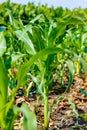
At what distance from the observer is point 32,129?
106 cm

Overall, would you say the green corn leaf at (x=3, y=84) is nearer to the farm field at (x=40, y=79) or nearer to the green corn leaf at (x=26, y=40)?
the farm field at (x=40, y=79)

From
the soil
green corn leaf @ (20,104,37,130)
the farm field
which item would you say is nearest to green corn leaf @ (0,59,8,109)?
the farm field

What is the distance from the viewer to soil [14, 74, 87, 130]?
1.95 m

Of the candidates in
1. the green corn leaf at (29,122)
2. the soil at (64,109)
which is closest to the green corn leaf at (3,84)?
the green corn leaf at (29,122)

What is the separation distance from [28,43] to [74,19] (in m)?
0.29

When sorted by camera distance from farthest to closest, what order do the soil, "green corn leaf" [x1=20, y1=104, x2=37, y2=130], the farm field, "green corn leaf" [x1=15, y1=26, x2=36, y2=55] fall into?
1. the soil
2. "green corn leaf" [x1=15, y1=26, x2=36, y2=55]
3. the farm field
4. "green corn leaf" [x1=20, y1=104, x2=37, y2=130]

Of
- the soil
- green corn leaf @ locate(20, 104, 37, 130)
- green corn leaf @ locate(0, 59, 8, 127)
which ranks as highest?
green corn leaf @ locate(0, 59, 8, 127)

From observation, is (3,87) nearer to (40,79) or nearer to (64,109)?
(40,79)

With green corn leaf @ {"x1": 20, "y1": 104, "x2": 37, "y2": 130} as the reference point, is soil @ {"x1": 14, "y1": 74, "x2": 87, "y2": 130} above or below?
below

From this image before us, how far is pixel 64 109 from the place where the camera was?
2.29 metres

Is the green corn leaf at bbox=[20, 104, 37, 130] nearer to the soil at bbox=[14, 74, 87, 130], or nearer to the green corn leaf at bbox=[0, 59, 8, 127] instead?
the green corn leaf at bbox=[0, 59, 8, 127]

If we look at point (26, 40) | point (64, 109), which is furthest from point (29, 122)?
point (64, 109)

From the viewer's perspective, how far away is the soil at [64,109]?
195cm

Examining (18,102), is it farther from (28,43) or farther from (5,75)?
(5,75)
